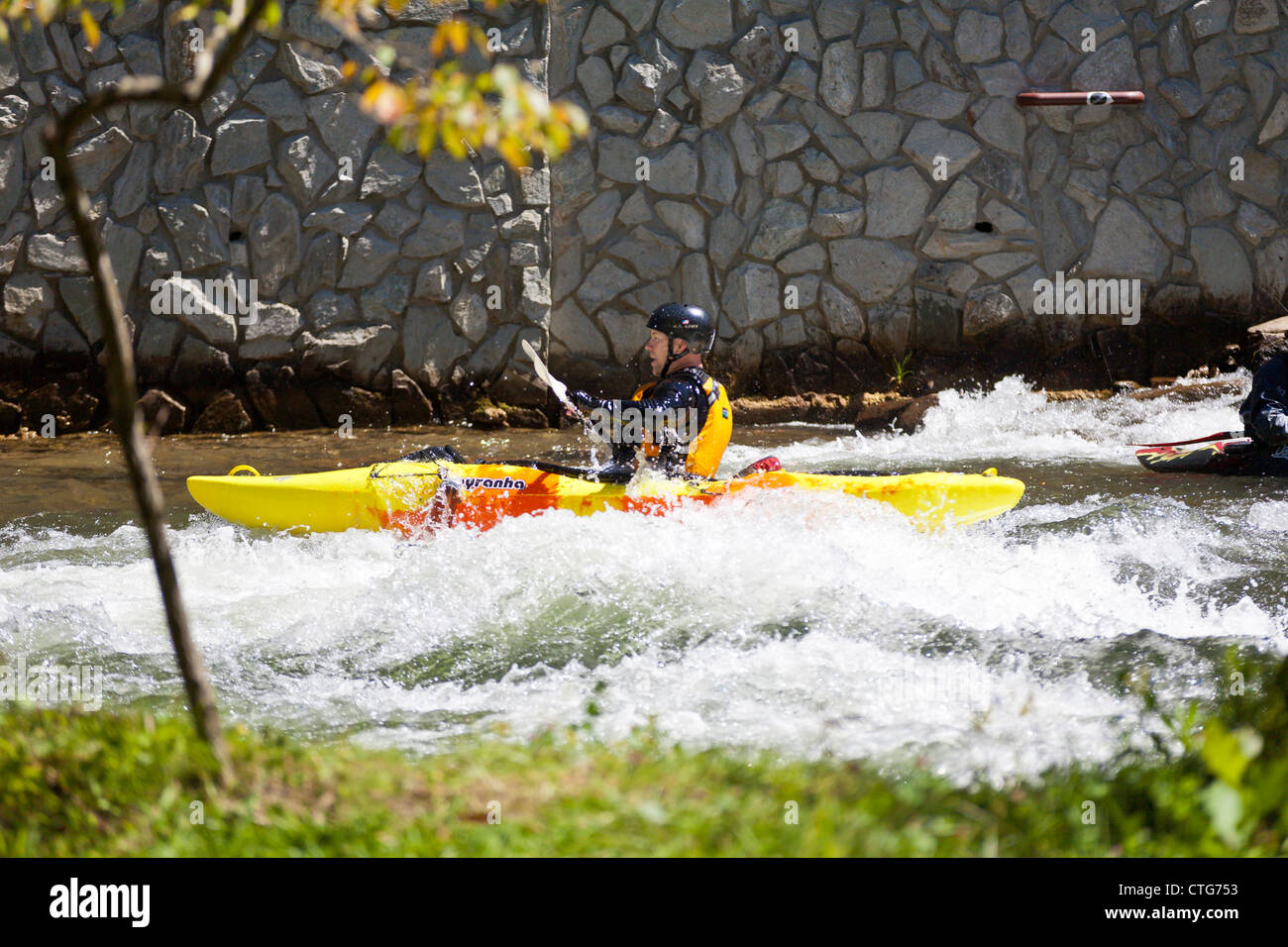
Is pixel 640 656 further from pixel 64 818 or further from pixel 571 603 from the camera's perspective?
pixel 64 818

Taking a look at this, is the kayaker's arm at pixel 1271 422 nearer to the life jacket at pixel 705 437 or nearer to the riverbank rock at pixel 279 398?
the life jacket at pixel 705 437

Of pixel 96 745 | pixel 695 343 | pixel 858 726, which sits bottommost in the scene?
pixel 858 726

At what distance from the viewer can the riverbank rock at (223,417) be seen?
8703 mm

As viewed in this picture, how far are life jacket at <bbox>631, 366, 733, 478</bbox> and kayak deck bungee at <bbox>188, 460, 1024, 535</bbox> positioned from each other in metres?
0.14

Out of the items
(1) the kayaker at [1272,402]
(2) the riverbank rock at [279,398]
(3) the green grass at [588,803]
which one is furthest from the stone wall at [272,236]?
(3) the green grass at [588,803]

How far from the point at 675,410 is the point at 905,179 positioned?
4817 millimetres

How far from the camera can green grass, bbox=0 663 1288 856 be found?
6.95ft

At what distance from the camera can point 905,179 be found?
940 cm

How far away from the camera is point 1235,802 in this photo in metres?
1.84

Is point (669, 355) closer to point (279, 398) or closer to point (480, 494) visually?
point (480, 494)
